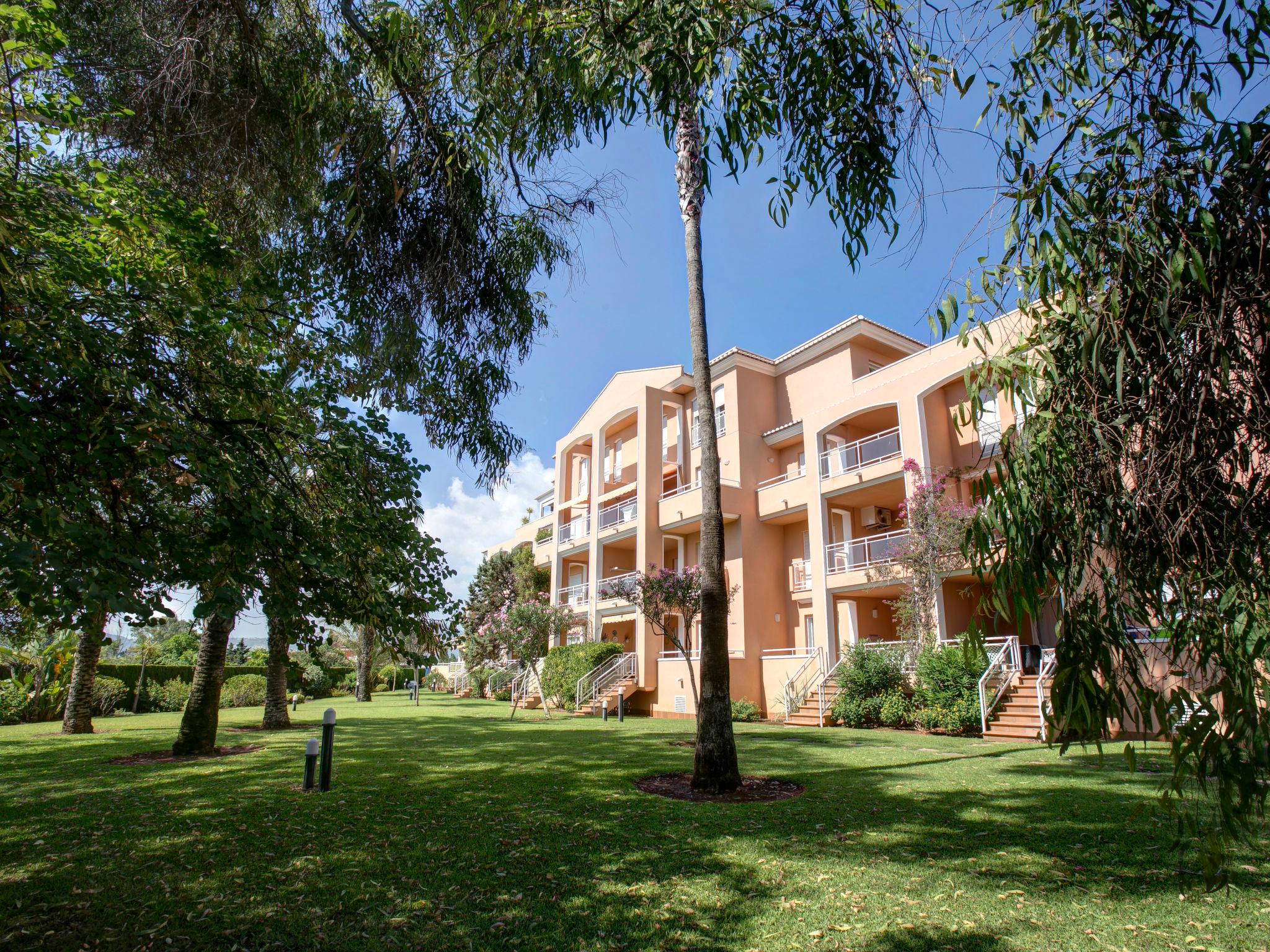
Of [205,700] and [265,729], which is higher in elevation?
[205,700]

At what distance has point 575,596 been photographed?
102 feet

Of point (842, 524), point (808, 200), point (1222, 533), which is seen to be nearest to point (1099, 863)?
point (1222, 533)

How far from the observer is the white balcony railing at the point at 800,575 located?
22.8 metres

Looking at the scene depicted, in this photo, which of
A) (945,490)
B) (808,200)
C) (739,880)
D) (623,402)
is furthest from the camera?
(623,402)

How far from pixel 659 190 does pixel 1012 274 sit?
4.15 metres

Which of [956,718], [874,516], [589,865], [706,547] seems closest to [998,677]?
[956,718]

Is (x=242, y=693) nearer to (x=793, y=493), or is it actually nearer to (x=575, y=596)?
(x=575, y=596)

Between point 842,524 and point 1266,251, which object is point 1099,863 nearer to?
point 1266,251

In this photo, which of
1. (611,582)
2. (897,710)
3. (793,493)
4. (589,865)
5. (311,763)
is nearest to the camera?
(589,865)

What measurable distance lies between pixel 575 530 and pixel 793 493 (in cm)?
1228

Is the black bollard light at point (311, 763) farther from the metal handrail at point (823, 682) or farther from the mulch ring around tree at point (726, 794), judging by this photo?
the metal handrail at point (823, 682)

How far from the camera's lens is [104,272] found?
466 centimetres

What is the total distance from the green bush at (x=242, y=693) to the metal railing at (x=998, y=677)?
25.1 metres

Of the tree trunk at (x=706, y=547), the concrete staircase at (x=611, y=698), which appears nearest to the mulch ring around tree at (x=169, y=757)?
the tree trunk at (x=706, y=547)
